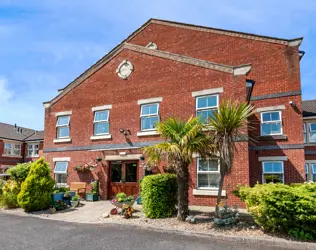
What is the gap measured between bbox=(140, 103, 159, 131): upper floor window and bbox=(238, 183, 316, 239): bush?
7.59m

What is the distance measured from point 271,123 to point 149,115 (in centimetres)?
734

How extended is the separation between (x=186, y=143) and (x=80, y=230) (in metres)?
4.69

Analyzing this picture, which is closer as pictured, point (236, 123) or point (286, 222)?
point (286, 222)

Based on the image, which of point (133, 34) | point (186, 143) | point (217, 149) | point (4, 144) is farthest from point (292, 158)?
point (4, 144)

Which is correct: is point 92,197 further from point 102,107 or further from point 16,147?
point 16,147

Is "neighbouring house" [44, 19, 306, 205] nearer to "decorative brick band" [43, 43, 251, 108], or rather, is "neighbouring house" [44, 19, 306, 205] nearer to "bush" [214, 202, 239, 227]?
"decorative brick band" [43, 43, 251, 108]

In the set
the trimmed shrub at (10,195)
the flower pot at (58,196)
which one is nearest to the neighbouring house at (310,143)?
the flower pot at (58,196)

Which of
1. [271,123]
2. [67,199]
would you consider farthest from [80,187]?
[271,123]

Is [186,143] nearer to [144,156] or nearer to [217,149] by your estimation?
[217,149]

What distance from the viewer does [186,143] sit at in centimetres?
852

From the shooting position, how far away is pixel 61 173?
16234 mm

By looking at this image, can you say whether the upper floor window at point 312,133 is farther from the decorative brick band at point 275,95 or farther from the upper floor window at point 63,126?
the upper floor window at point 63,126

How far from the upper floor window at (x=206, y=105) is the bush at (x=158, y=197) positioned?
4.30 m

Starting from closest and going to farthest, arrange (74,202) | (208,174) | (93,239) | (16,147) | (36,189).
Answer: (93,239), (36,189), (208,174), (74,202), (16,147)
